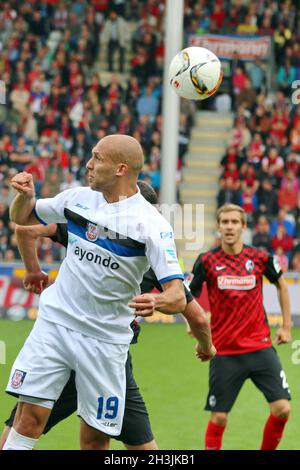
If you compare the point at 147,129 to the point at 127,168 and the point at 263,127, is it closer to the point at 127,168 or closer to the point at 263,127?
the point at 263,127

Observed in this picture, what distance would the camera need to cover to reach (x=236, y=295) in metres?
7.98

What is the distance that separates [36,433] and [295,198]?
13736mm

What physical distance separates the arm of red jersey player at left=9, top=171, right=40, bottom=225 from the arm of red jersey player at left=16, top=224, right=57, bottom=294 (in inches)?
5.2

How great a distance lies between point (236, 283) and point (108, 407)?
2498 mm

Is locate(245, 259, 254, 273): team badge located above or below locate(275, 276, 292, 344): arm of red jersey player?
above

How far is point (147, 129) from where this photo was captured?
20.3 m

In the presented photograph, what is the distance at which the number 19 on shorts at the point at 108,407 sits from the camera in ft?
18.9

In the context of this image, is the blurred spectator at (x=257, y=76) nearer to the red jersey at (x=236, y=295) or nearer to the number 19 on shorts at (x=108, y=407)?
the red jersey at (x=236, y=295)

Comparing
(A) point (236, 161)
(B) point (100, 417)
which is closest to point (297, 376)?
(B) point (100, 417)

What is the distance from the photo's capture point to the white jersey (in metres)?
5.70

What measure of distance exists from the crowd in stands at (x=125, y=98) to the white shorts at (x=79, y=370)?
11.3 meters

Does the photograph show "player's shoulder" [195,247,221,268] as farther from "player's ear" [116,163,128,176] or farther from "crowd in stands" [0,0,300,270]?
"crowd in stands" [0,0,300,270]

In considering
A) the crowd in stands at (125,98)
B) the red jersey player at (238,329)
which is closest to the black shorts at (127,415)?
the red jersey player at (238,329)

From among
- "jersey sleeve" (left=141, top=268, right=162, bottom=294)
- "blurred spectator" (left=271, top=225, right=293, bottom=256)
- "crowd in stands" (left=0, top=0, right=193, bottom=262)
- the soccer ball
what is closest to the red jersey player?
the soccer ball
